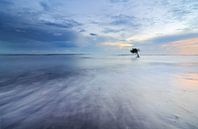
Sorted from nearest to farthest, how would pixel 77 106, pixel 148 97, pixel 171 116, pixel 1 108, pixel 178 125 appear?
1. pixel 178 125
2. pixel 171 116
3. pixel 1 108
4. pixel 77 106
5. pixel 148 97

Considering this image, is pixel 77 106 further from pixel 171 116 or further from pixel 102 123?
pixel 171 116

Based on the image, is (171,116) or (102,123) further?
(171,116)

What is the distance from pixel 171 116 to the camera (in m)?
4.71

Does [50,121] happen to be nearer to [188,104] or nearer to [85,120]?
[85,120]

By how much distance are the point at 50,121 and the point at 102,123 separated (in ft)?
4.77

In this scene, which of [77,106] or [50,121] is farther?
[77,106]

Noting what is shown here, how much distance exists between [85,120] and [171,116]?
8.76 ft

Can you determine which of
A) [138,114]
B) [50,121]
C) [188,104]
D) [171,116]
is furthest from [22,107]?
[188,104]

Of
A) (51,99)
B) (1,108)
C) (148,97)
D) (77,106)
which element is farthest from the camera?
(148,97)

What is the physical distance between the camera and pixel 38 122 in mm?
4152

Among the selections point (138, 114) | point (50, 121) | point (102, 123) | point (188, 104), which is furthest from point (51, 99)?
point (188, 104)

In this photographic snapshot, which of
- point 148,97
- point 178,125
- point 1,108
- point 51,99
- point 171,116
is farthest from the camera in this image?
point 148,97

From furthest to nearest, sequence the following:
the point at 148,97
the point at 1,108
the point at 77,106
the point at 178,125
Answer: the point at 148,97 → the point at 77,106 → the point at 1,108 → the point at 178,125

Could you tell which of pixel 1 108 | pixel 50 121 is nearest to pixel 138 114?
pixel 50 121
